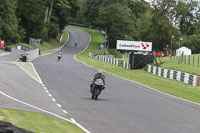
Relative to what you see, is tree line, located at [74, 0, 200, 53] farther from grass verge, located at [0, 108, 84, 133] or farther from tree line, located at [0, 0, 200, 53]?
grass verge, located at [0, 108, 84, 133]

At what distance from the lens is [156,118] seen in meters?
14.5

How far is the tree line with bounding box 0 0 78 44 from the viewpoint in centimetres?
8219

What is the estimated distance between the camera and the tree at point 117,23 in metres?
117

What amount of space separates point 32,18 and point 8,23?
40.7 feet

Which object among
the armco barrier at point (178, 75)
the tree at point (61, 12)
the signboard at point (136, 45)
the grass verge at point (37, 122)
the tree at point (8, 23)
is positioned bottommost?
the armco barrier at point (178, 75)

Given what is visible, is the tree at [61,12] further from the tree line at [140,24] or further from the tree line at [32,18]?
the tree line at [140,24]

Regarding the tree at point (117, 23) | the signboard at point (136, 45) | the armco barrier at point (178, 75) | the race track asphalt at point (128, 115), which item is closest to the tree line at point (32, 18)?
the tree at point (117, 23)

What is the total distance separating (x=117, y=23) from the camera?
11862 cm

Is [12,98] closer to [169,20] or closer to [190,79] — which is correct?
[190,79]

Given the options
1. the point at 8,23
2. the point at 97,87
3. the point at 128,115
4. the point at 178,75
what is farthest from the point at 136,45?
the point at 128,115

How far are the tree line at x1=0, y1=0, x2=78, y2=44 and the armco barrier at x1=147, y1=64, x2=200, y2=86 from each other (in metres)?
41.3

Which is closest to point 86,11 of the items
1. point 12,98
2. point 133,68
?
point 133,68

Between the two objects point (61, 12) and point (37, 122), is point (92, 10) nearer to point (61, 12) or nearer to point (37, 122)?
point (61, 12)

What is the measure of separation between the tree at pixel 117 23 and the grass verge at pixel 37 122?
103579 mm
